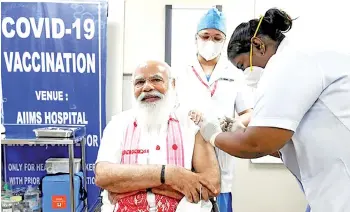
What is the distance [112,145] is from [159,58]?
55.1 inches

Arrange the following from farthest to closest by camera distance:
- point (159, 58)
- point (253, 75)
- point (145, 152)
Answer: point (159, 58)
point (145, 152)
point (253, 75)

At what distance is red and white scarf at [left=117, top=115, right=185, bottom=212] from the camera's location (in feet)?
5.70

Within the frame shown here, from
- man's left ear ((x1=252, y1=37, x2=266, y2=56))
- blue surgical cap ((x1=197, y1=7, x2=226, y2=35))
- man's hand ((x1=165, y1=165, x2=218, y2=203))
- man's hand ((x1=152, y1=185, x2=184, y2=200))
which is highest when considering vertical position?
blue surgical cap ((x1=197, y1=7, x2=226, y2=35))

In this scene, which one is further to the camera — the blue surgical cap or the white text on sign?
the white text on sign

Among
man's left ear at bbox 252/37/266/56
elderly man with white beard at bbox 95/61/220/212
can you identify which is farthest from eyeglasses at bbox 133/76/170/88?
man's left ear at bbox 252/37/266/56

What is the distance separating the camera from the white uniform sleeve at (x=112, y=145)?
71.6 inches

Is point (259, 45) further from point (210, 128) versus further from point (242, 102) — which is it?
point (242, 102)

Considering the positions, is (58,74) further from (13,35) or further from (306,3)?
(306,3)

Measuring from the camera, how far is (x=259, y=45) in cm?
133

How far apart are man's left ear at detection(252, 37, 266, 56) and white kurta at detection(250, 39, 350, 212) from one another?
0.47 feet

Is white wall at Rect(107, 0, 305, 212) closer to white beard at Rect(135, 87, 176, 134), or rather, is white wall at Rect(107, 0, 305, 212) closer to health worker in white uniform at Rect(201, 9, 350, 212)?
white beard at Rect(135, 87, 176, 134)

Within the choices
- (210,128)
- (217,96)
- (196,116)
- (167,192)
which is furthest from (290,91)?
(217,96)

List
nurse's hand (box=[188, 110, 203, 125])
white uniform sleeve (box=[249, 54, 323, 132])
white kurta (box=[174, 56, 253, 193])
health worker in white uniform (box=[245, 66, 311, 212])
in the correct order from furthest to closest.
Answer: white kurta (box=[174, 56, 253, 193]), nurse's hand (box=[188, 110, 203, 125]), health worker in white uniform (box=[245, 66, 311, 212]), white uniform sleeve (box=[249, 54, 323, 132])

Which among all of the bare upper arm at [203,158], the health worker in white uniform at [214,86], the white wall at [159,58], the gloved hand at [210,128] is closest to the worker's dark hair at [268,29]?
the gloved hand at [210,128]
